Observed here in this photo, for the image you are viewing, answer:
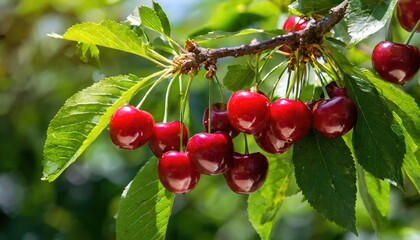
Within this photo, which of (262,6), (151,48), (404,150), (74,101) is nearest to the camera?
(404,150)

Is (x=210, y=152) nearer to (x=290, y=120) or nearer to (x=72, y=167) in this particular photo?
(x=290, y=120)

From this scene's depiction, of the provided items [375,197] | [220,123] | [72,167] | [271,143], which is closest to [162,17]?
[220,123]

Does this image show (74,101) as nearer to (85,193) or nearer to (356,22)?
(356,22)

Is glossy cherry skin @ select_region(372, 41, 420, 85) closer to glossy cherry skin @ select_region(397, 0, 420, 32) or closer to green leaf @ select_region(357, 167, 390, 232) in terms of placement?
glossy cherry skin @ select_region(397, 0, 420, 32)

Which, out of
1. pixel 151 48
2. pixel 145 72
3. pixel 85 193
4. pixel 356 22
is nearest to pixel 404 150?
pixel 356 22

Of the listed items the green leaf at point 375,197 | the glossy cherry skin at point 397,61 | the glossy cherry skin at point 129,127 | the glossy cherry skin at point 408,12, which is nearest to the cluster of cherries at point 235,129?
the glossy cherry skin at point 129,127

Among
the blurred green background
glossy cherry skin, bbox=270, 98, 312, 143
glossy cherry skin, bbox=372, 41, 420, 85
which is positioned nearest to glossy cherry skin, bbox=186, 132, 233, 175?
glossy cherry skin, bbox=270, 98, 312, 143
